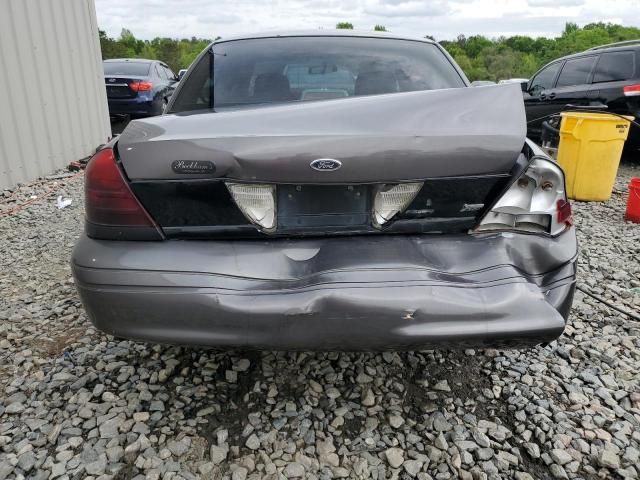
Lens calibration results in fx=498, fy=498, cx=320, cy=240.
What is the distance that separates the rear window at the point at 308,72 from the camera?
2.44m

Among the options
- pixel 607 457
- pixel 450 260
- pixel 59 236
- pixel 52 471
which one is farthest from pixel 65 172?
pixel 607 457

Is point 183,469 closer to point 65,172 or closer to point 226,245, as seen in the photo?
point 226,245

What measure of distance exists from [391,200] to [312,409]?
34.8 inches

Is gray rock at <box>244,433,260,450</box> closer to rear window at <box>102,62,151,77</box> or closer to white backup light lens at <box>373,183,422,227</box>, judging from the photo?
white backup light lens at <box>373,183,422,227</box>

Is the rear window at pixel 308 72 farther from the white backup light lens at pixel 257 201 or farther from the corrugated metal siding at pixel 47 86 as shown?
the corrugated metal siding at pixel 47 86

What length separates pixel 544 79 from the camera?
827 centimetres

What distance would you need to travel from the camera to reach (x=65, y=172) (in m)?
6.14

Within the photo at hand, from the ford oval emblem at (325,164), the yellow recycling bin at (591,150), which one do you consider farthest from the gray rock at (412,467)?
the yellow recycling bin at (591,150)

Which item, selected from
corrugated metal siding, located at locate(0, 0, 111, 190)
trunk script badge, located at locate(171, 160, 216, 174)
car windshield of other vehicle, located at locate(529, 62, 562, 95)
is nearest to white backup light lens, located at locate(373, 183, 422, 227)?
trunk script badge, located at locate(171, 160, 216, 174)

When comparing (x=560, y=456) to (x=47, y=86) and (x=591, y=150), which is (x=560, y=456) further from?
(x=47, y=86)

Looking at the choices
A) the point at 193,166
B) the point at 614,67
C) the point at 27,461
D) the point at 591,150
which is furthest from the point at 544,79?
the point at 27,461

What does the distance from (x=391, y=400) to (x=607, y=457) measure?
763 mm

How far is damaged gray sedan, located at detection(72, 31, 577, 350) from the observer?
154 centimetres

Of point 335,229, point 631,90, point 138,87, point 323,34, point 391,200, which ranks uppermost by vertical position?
point 323,34
